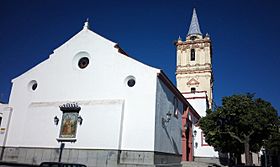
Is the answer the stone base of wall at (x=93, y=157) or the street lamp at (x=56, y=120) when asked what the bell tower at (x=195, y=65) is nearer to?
the stone base of wall at (x=93, y=157)

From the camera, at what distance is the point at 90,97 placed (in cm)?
1827

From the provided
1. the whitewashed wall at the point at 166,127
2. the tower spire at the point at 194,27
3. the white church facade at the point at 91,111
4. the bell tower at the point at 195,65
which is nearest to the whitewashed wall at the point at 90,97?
the white church facade at the point at 91,111

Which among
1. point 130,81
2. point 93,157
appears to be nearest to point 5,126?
point 93,157

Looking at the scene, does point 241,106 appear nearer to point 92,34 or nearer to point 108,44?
point 108,44

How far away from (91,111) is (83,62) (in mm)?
4471

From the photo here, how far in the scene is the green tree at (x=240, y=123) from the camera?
19.8 metres

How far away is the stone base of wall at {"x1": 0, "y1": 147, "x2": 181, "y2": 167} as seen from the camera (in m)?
→ 15.7

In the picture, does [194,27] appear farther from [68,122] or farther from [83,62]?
[68,122]

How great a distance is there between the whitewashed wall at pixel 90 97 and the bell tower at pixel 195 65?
72.3 feet

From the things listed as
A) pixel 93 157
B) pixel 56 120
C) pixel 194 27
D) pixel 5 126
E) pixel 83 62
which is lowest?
pixel 93 157

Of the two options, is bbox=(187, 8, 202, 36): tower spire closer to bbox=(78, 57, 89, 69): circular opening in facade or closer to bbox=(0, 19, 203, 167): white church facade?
bbox=(0, 19, 203, 167): white church facade

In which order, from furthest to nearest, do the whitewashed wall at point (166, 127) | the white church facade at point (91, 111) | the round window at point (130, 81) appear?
the round window at point (130, 81) < the whitewashed wall at point (166, 127) < the white church facade at point (91, 111)

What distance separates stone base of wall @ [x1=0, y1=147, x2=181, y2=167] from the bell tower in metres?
23.3

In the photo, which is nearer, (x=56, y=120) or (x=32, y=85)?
(x=56, y=120)
